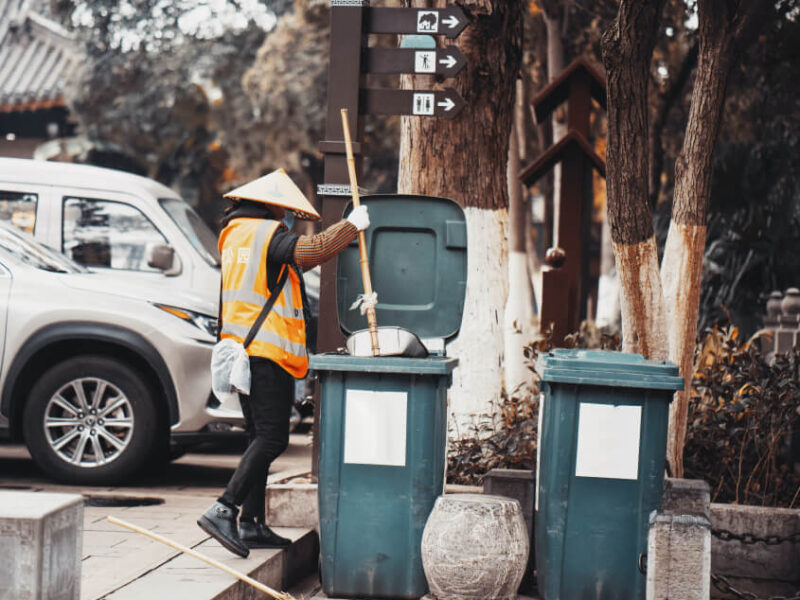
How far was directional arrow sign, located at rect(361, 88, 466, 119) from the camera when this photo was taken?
6.48 meters

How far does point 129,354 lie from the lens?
25.4 ft

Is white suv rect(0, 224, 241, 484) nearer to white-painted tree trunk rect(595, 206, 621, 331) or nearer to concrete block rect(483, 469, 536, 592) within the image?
concrete block rect(483, 469, 536, 592)

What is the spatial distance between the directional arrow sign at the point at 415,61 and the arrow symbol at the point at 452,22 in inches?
6.0

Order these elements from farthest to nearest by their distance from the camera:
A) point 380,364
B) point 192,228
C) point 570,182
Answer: point 570,182
point 192,228
point 380,364

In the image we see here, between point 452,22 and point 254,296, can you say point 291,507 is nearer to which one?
point 254,296

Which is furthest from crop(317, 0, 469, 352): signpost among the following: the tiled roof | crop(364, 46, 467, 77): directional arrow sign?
the tiled roof

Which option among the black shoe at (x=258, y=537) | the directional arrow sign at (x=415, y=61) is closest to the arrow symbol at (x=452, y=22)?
the directional arrow sign at (x=415, y=61)

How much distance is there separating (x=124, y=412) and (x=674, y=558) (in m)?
4.16

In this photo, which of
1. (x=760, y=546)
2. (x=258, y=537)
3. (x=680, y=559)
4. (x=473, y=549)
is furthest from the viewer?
(x=760, y=546)

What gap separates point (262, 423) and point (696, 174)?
118 inches

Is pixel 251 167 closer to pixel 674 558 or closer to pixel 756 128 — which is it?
pixel 756 128

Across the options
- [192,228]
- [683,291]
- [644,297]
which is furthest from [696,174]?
[192,228]

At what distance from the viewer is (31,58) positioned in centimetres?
1956

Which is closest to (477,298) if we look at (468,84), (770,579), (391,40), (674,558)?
(468,84)
